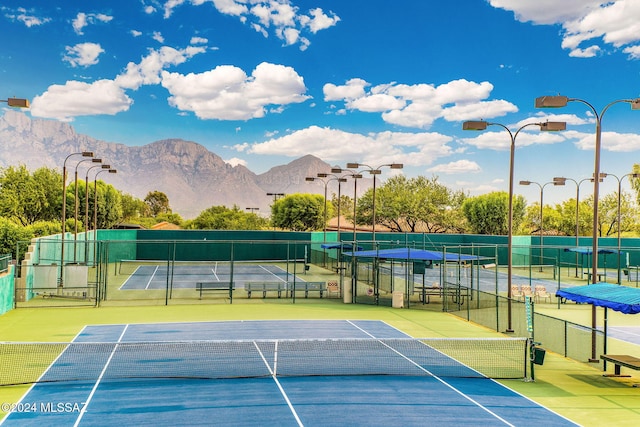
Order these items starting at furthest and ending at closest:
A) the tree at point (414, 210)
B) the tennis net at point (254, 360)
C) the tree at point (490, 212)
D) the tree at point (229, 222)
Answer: the tree at point (229, 222)
the tree at point (414, 210)
the tree at point (490, 212)
the tennis net at point (254, 360)

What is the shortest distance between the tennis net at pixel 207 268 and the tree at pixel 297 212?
3899 centimetres

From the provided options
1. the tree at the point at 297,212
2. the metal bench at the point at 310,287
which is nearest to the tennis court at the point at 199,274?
the metal bench at the point at 310,287

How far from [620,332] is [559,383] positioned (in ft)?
38.1

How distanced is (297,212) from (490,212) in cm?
3103

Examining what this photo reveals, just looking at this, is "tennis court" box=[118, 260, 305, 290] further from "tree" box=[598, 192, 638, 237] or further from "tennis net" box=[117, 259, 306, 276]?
"tree" box=[598, 192, 638, 237]

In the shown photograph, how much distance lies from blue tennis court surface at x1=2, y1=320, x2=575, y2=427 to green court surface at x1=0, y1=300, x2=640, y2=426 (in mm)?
945

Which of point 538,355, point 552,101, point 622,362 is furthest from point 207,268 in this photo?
point 622,362

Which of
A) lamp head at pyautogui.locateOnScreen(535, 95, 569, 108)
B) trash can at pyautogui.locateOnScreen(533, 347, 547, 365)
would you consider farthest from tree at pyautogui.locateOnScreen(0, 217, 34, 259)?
trash can at pyautogui.locateOnScreen(533, 347, 547, 365)

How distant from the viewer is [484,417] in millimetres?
14250

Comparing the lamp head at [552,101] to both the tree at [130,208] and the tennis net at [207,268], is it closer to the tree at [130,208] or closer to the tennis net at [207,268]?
the tennis net at [207,268]

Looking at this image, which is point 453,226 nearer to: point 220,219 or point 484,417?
point 220,219

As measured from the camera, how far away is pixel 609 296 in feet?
60.7

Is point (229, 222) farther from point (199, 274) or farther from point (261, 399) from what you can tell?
point (261, 399)

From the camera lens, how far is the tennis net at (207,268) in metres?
53.3
